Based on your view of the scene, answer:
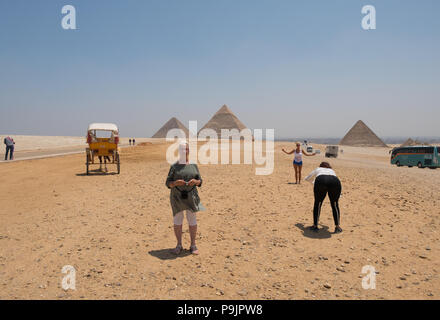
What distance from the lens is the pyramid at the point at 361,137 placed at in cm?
12454

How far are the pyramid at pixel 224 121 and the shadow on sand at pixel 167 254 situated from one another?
17684 cm

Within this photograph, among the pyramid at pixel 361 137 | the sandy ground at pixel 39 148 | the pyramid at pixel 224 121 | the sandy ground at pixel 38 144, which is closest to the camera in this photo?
the sandy ground at pixel 39 148

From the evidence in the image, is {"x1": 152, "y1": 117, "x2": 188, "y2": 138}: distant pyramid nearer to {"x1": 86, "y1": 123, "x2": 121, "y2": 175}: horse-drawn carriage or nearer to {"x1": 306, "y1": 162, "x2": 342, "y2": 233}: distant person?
{"x1": 86, "y1": 123, "x2": 121, "y2": 175}: horse-drawn carriage

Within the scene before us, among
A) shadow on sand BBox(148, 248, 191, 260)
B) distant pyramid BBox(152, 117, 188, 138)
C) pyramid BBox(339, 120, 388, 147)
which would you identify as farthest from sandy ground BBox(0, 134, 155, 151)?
pyramid BBox(339, 120, 388, 147)

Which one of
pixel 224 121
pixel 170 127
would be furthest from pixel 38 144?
pixel 224 121

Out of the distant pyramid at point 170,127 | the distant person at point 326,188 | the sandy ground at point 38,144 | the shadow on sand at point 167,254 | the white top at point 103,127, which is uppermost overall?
the distant pyramid at point 170,127

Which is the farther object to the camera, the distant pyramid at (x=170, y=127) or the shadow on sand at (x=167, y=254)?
the distant pyramid at (x=170, y=127)

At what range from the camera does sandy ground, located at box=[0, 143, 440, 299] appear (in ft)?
12.2

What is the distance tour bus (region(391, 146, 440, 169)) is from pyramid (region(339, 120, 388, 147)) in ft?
344

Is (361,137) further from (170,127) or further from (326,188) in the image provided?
(326,188)

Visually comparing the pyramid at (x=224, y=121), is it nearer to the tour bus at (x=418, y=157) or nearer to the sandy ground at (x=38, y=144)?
the sandy ground at (x=38, y=144)

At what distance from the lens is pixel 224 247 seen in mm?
5125

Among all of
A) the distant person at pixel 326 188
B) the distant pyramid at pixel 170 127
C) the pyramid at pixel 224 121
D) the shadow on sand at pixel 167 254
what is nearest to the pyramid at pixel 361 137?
the pyramid at pixel 224 121
